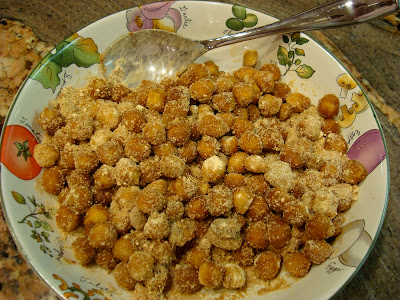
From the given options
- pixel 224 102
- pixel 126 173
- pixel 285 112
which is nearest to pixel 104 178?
pixel 126 173

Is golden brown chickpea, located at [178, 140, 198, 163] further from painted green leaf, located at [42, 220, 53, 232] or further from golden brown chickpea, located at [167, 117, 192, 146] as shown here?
painted green leaf, located at [42, 220, 53, 232]

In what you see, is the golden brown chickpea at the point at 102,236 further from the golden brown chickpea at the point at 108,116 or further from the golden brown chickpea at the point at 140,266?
the golden brown chickpea at the point at 108,116

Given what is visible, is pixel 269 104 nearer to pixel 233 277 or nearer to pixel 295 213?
pixel 295 213

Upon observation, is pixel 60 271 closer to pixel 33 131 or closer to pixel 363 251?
pixel 33 131

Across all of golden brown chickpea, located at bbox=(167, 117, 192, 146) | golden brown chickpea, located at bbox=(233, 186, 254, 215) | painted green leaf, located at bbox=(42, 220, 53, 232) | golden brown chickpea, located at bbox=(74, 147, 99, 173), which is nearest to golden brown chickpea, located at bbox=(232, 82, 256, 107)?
golden brown chickpea, located at bbox=(167, 117, 192, 146)

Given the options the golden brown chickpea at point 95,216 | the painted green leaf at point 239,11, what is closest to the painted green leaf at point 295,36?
the painted green leaf at point 239,11

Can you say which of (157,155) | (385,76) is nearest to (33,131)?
(157,155)
